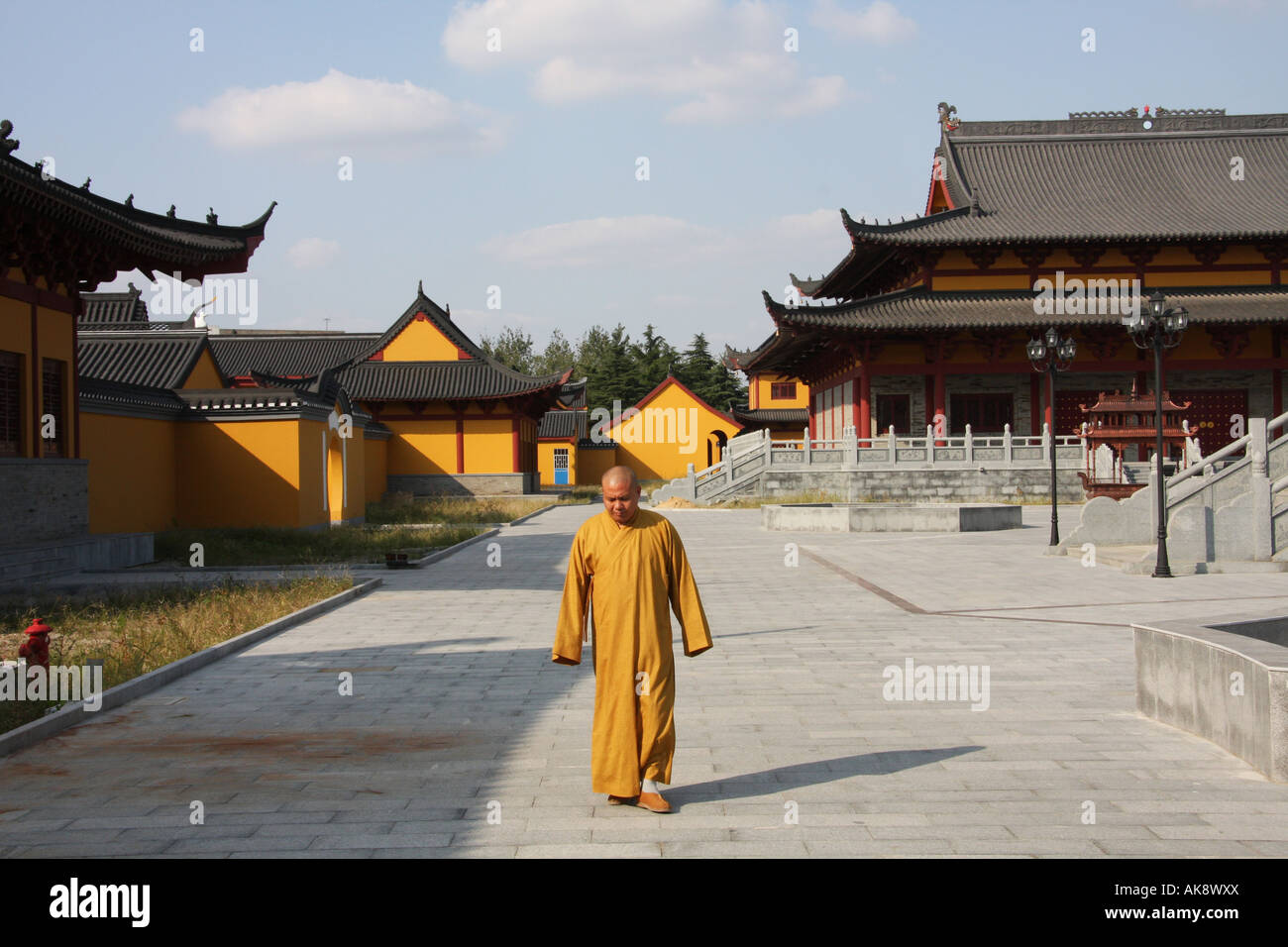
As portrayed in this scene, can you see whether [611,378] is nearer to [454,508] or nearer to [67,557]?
[454,508]

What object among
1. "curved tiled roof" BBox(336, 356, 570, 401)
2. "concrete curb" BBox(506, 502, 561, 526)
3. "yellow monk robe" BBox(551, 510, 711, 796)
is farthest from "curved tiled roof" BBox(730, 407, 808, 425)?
"yellow monk robe" BBox(551, 510, 711, 796)

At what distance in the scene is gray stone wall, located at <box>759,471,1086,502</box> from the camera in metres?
27.3

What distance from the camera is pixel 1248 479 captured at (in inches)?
557

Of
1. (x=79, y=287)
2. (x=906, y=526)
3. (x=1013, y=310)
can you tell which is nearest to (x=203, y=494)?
(x=79, y=287)

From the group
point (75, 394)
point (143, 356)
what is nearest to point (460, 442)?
point (143, 356)

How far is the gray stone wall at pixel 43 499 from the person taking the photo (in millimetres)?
12562

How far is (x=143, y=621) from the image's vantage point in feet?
31.6

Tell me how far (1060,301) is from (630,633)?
28456 mm

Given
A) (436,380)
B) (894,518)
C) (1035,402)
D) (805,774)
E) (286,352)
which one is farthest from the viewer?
(286,352)

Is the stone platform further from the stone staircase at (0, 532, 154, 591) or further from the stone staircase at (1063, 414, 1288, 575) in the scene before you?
the stone staircase at (0, 532, 154, 591)

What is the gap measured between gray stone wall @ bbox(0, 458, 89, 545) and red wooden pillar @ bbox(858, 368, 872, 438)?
70.1 ft

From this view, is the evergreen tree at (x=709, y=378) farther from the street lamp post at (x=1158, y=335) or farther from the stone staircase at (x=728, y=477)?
the street lamp post at (x=1158, y=335)

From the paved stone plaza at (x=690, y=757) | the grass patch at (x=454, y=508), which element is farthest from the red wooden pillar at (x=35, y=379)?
the grass patch at (x=454, y=508)
